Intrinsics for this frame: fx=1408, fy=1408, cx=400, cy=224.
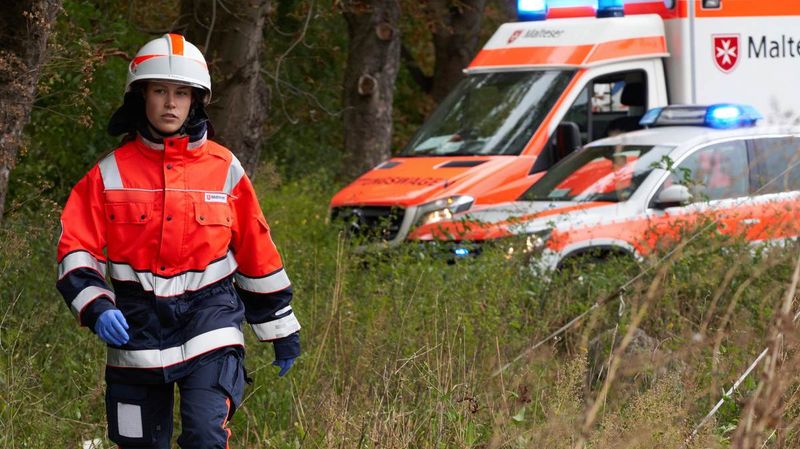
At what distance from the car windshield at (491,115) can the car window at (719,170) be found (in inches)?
76.7

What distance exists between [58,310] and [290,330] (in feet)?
8.40

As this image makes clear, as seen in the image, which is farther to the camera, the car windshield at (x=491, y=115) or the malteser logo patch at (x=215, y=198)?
the car windshield at (x=491, y=115)

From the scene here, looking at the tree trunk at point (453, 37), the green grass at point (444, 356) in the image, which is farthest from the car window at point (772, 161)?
the tree trunk at point (453, 37)

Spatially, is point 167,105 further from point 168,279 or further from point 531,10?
point 531,10

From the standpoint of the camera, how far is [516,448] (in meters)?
4.70

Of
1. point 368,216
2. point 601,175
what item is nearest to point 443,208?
point 368,216

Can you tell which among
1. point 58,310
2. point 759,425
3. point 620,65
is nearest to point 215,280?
point 759,425

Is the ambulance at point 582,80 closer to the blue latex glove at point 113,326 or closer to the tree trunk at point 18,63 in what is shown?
the tree trunk at point 18,63

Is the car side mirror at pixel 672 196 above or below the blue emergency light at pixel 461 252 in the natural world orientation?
above

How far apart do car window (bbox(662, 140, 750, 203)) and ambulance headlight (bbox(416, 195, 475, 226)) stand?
1698mm

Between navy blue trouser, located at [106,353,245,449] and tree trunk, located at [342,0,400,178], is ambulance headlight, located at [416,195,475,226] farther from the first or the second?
navy blue trouser, located at [106,353,245,449]

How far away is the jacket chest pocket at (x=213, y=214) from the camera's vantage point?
4566mm

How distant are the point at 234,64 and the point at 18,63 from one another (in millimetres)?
3620

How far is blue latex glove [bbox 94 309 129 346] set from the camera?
4305 mm
